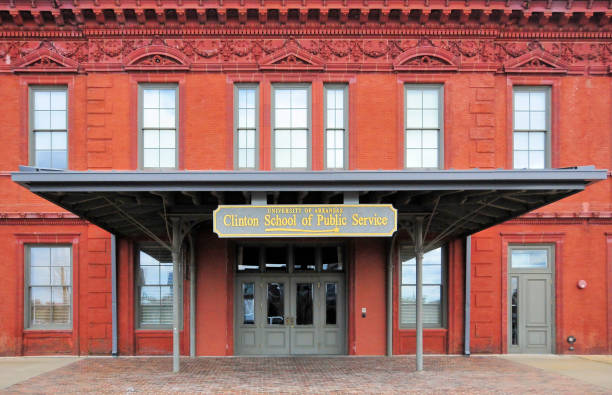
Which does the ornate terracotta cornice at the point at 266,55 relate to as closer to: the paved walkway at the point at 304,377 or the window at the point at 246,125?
the window at the point at 246,125

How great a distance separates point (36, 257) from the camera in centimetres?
1503

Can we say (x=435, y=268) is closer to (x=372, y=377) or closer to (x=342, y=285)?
(x=342, y=285)

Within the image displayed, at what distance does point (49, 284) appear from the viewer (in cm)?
1501

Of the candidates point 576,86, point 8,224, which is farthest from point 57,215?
point 576,86

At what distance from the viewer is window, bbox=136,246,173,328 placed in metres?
14.9

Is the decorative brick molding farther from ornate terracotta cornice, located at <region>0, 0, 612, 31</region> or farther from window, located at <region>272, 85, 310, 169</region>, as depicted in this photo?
window, located at <region>272, 85, 310, 169</region>

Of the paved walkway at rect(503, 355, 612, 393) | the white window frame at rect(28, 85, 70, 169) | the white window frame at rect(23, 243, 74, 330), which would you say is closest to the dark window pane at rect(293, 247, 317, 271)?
the paved walkway at rect(503, 355, 612, 393)

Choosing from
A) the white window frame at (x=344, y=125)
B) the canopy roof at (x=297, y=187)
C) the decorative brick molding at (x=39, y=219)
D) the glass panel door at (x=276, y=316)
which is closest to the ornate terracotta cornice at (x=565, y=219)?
the canopy roof at (x=297, y=187)

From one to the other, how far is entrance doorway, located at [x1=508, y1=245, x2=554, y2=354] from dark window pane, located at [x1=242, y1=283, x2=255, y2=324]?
706 centimetres

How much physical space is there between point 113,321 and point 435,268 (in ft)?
28.9

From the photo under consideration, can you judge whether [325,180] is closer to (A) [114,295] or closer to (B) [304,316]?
(B) [304,316]

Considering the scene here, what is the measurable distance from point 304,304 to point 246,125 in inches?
205

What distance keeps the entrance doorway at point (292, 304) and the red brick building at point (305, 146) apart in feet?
0.18

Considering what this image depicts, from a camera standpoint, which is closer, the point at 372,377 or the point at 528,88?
the point at 372,377
